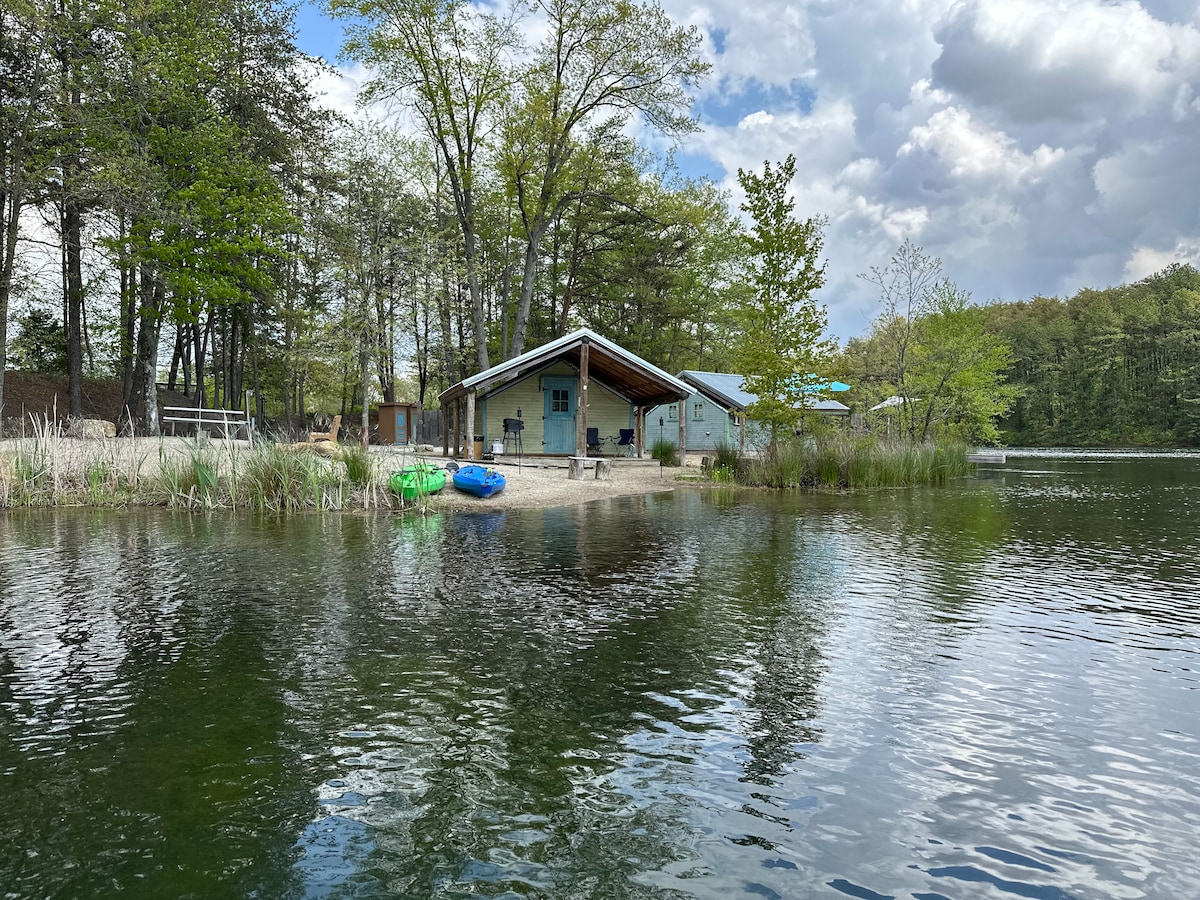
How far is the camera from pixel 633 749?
3.96 m

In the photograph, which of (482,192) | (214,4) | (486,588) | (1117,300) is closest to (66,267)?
(214,4)

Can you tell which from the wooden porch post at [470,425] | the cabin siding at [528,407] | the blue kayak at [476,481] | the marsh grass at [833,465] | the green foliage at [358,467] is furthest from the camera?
the cabin siding at [528,407]

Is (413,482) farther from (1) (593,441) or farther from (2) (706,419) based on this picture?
(2) (706,419)

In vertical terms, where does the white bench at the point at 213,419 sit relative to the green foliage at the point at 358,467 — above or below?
above

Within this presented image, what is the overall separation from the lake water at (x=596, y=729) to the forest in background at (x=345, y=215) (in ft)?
48.5

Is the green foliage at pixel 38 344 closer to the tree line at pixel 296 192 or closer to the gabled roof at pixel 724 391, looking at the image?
the tree line at pixel 296 192

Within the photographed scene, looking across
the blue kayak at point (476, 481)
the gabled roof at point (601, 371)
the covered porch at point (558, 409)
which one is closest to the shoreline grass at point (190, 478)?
the blue kayak at point (476, 481)

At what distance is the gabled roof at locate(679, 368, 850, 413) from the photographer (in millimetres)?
31984

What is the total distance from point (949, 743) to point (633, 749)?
68.5 inches

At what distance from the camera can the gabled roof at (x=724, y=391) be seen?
31984 millimetres

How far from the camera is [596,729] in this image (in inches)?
167

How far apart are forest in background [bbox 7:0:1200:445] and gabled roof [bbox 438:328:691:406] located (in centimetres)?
331

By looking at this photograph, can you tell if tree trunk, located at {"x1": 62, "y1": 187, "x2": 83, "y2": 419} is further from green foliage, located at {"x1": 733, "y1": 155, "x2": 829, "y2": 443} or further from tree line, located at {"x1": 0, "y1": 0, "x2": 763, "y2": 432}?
green foliage, located at {"x1": 733, "y1": 155, "x2": 829, "y2": 443}

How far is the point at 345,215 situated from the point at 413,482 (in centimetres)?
1557
